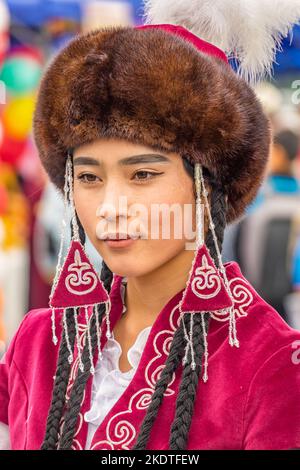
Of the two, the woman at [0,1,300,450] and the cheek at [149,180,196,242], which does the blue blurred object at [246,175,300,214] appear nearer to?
the woman at [0,1,300,450]

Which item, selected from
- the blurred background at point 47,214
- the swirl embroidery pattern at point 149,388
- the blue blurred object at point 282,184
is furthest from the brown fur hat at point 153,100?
the blue blurred object at point 282,184

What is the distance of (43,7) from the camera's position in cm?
642

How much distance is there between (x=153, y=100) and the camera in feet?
5.91

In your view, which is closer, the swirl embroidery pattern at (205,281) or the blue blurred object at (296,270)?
the swirl embroidery pattern at (205,281)

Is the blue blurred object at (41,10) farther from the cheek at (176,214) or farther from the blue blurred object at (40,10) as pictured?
the cheek at (176,214)

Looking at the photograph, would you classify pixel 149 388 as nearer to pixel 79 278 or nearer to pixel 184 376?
pixel 184 376

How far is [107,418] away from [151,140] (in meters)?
0.62

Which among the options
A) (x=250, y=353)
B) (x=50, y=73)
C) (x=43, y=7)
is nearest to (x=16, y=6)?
(x=43, y=7)

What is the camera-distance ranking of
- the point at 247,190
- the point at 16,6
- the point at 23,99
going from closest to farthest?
the point at 247,190, the point at 23,99, the point at 16,6

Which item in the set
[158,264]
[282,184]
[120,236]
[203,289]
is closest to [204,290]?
[203,289]

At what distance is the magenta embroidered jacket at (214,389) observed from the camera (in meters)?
1.75

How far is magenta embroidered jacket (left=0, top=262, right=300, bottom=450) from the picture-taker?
175cm

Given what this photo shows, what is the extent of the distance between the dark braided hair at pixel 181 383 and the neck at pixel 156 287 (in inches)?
3.0

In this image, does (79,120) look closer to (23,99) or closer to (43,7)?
(23,99)
